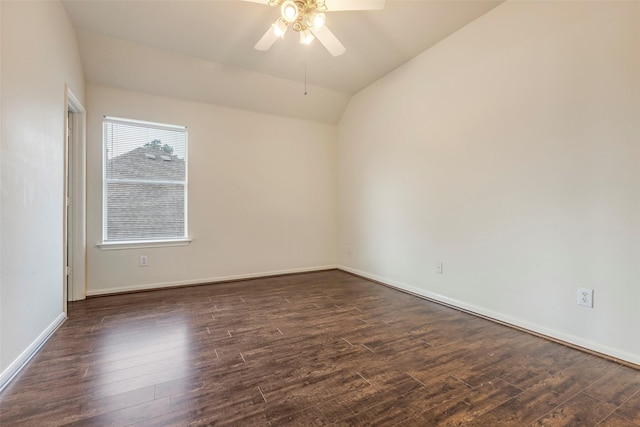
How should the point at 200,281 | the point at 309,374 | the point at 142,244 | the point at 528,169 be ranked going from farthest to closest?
the point at 200,281, the point at 142,244, the point at 528,169, the point at 309,374

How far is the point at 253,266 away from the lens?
14.1 feet

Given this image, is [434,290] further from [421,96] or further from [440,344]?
[421,96]

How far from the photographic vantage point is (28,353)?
1.92 meters

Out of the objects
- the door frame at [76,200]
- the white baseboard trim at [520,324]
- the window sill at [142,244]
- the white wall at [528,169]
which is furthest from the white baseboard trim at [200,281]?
the white wall at [528,169]

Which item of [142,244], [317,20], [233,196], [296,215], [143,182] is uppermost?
[317,20]

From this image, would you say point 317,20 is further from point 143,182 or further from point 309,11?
point 143,182

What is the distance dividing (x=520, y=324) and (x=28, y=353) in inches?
144

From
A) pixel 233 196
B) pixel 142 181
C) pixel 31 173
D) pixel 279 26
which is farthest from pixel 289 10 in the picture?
pixel 142 181

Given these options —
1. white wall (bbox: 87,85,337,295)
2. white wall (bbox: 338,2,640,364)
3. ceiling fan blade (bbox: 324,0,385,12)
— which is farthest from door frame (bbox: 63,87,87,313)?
white wall (bbox: 338,2,640,364)

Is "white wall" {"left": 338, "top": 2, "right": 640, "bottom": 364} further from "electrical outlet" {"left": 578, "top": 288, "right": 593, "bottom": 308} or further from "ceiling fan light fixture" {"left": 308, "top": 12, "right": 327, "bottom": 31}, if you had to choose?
"ceiling fan light fixture" {"left": 308, "top": 12, "right": 327, "bottom": 31}

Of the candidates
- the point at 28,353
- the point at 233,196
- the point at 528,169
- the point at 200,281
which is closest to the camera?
the point at 28,353

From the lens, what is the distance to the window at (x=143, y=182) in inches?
137

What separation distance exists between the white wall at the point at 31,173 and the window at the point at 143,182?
93 cm

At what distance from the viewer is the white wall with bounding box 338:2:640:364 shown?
195 cm
